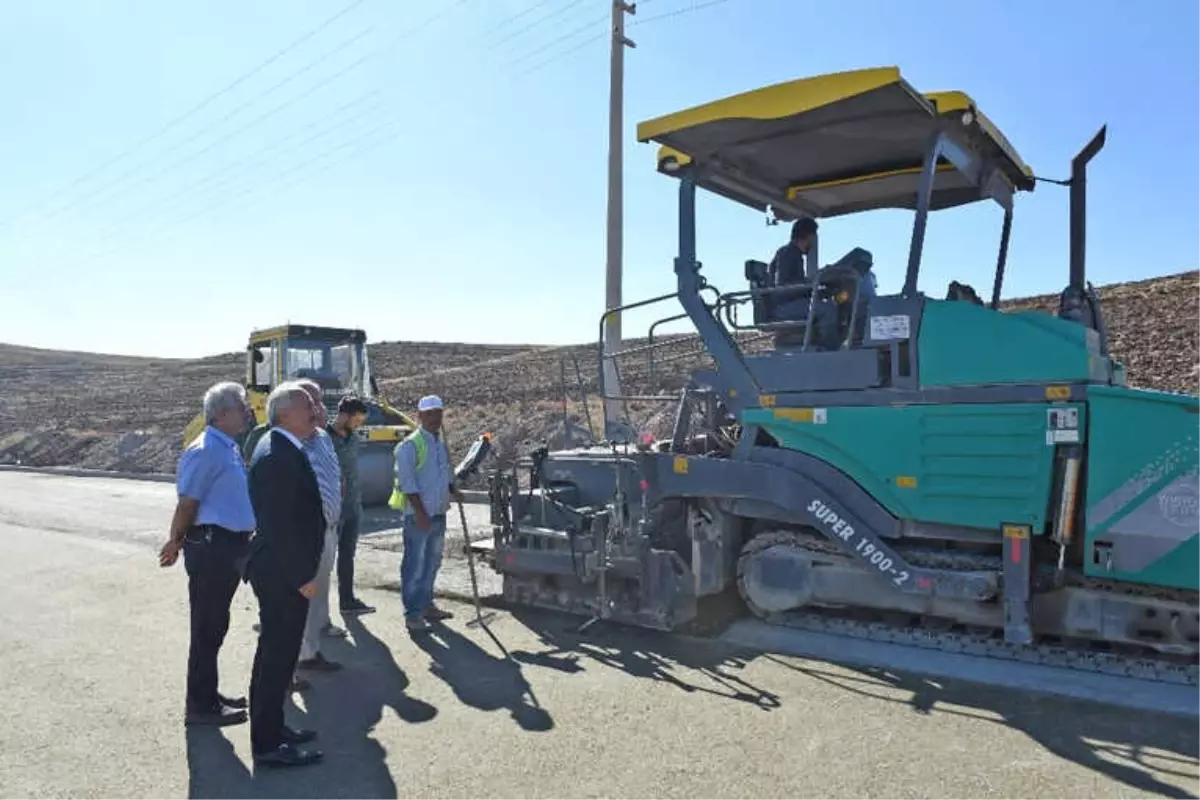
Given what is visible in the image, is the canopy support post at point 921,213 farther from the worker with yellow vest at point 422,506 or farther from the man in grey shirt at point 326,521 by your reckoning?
the man in grey shirt at point 326,521

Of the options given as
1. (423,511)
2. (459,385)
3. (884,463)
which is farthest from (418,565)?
(459,385)

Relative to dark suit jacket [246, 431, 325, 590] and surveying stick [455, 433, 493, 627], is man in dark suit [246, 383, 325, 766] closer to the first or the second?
dark suit jacket [246, 431, 325, 590]

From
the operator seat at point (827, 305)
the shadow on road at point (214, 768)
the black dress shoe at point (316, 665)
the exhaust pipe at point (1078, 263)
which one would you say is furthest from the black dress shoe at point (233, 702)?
the exhaust pipe at point (1078, 263)

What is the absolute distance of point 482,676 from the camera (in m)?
5.13

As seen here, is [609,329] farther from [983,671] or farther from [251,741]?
[251,741]

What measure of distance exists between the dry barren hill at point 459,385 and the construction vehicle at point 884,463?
0.87 meters

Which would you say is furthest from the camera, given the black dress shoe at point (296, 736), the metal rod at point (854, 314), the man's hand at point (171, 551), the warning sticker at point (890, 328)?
the metal rod at point (854, 314)

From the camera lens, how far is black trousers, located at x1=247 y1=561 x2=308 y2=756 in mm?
Result: 3953

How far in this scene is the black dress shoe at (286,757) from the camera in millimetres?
3908

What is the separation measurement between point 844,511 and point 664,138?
2553 millimetres

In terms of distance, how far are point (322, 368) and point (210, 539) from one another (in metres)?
10.5

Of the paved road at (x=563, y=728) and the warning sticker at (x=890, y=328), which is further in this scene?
the warning sticker at (x=890, y=328)

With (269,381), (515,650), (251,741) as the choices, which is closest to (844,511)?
(515,650)

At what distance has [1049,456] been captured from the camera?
4797mm
